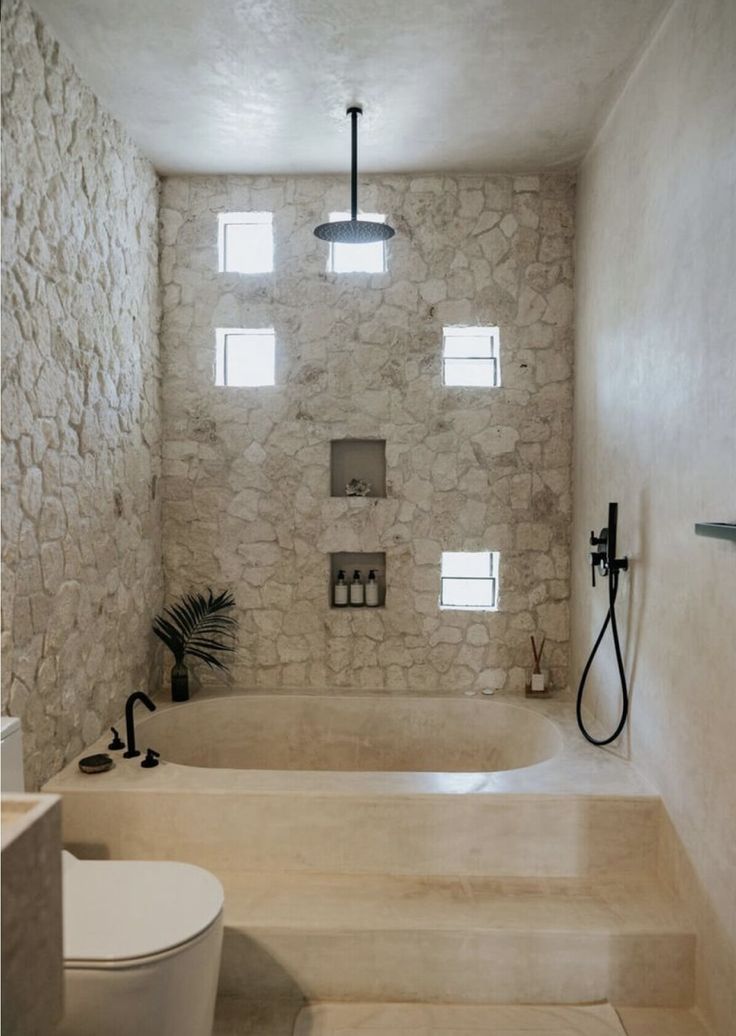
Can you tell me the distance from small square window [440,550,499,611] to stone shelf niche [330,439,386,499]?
55cm

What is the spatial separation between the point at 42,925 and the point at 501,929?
1.77 meters

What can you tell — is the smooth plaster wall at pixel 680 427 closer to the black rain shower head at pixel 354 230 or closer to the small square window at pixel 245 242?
the black rain shower head at pixel 354 230

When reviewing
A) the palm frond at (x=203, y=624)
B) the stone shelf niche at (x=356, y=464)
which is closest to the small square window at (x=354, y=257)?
the stone shelf niche at (x=356, y=464)

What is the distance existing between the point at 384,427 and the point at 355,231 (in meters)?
1.08

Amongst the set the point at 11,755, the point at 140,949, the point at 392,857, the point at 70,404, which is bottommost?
the point at 392,857

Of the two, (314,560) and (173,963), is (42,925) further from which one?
(314,560)

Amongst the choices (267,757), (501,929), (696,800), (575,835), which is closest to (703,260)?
(696,800)

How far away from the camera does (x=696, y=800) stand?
83.8 inches

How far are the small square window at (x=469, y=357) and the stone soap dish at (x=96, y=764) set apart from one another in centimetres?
238

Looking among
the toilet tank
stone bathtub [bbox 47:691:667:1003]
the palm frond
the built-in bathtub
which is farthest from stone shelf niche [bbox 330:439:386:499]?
the toilet tank

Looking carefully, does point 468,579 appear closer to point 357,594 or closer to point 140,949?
point 357,594

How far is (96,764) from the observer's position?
269 cm

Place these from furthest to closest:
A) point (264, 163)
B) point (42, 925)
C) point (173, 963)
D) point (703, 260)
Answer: point (264, 163) → point (703, 260) → point (173, 963) → point (42, 925)

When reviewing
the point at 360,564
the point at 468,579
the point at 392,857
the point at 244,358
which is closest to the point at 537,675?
the point at 468,579
